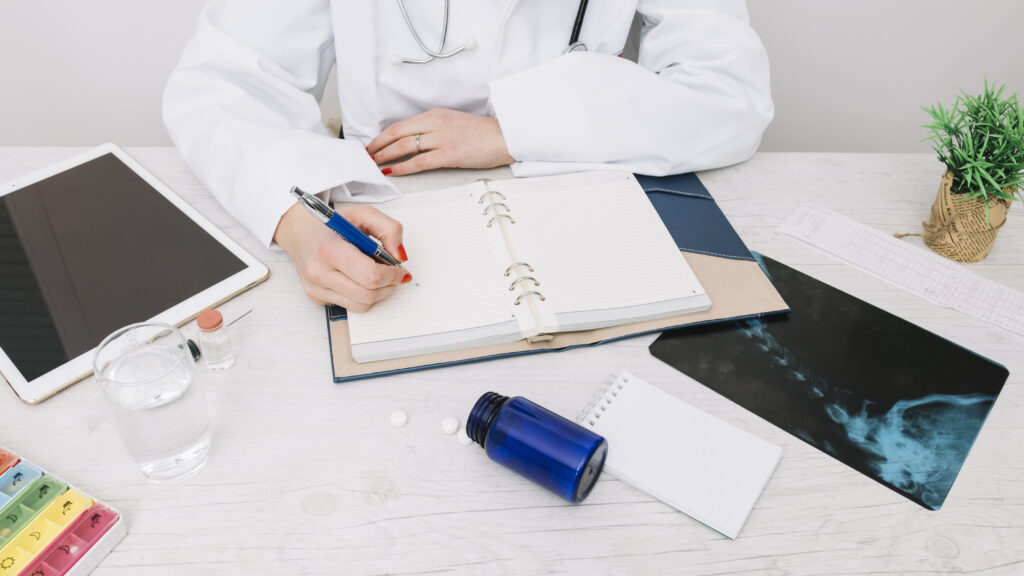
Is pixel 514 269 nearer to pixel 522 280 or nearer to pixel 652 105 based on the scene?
pixel 522 280

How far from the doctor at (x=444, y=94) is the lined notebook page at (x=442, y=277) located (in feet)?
0.30

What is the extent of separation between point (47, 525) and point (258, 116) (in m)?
0.58

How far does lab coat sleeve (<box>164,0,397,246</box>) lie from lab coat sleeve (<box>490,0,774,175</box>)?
9.8 inches

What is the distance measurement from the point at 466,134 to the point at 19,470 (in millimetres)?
686

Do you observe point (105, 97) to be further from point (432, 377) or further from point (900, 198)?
point (900, 198)

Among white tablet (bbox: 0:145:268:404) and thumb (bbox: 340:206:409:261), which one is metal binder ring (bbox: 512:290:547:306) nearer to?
thumb (bbox: 340:206:409:261)

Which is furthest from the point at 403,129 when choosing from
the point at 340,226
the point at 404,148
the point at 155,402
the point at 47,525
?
Result: the point at 47,525

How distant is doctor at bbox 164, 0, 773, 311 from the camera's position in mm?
893

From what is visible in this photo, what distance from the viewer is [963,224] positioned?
0.91 meters

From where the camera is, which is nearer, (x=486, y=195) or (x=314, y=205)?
(x=314, y=205)

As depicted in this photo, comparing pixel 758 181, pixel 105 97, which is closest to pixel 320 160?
pixel 758 181

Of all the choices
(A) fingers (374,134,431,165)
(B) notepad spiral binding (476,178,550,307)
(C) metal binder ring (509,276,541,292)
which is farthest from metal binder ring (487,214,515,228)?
(A) fingers (374,134,431,165)

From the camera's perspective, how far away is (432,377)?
0.72 meters

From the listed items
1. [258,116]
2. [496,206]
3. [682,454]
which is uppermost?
[258,116]
